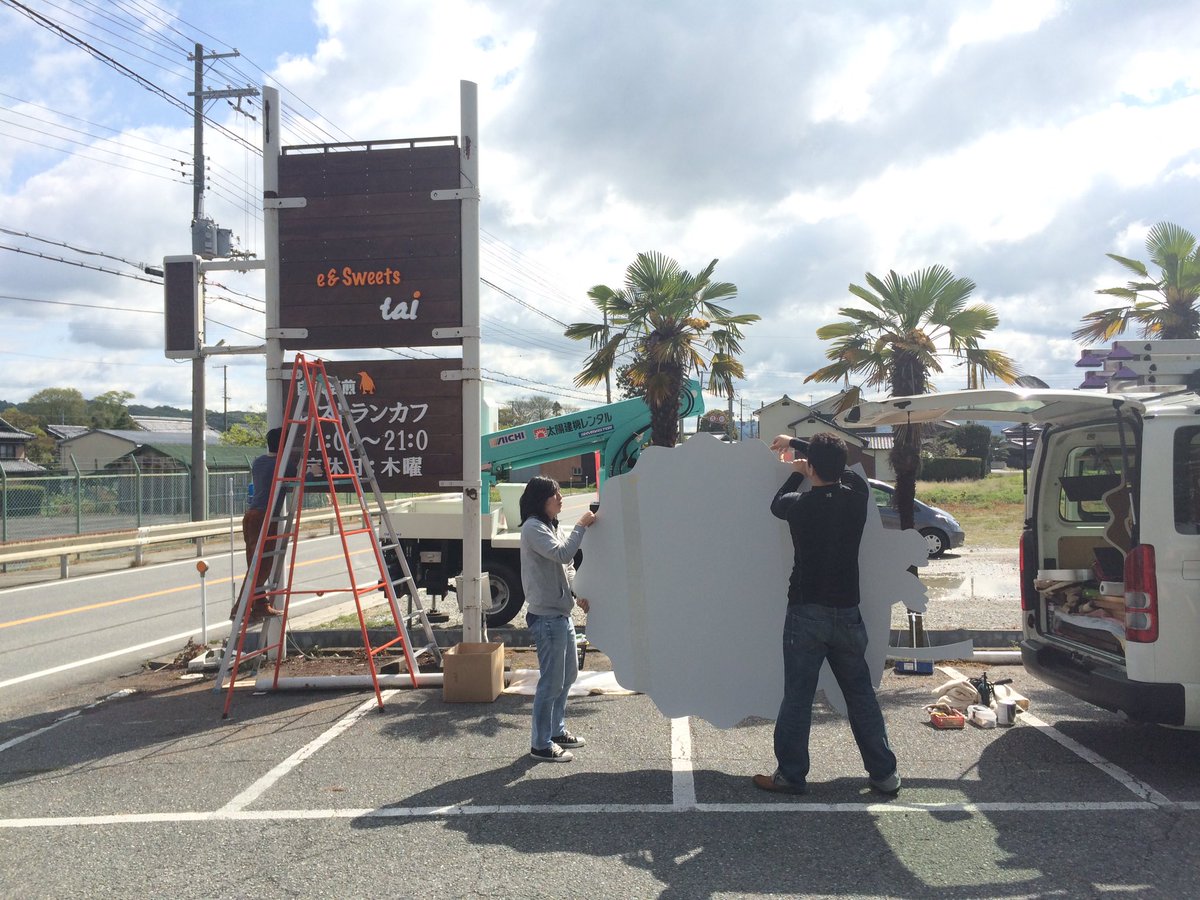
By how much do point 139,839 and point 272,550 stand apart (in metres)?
3.38

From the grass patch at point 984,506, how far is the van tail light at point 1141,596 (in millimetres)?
12070

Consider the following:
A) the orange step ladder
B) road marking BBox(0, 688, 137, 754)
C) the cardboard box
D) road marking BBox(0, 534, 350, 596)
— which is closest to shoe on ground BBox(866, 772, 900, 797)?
the cardboard box

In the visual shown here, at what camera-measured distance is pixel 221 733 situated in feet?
20.0

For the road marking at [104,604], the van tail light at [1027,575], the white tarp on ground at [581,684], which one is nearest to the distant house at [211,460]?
the road marking at [104,604]

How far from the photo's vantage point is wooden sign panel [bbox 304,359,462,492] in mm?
7781

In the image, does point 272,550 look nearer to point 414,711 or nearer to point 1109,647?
point 414,711

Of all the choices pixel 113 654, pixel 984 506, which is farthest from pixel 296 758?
pixel 984 506

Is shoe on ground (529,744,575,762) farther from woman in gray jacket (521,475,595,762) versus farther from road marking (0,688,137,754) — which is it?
road marking (0,688,137,754)

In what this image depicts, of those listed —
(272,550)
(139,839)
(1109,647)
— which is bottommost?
(139,839)

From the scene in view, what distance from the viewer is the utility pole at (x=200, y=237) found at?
2119 cm

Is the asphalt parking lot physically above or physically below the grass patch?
below

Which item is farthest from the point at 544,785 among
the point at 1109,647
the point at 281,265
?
the point at 281,265

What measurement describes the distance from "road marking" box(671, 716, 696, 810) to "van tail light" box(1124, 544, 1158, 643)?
2.52 meters

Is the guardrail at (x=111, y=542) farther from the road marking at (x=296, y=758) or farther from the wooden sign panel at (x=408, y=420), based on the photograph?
the road marking at (x=296, y=758)
